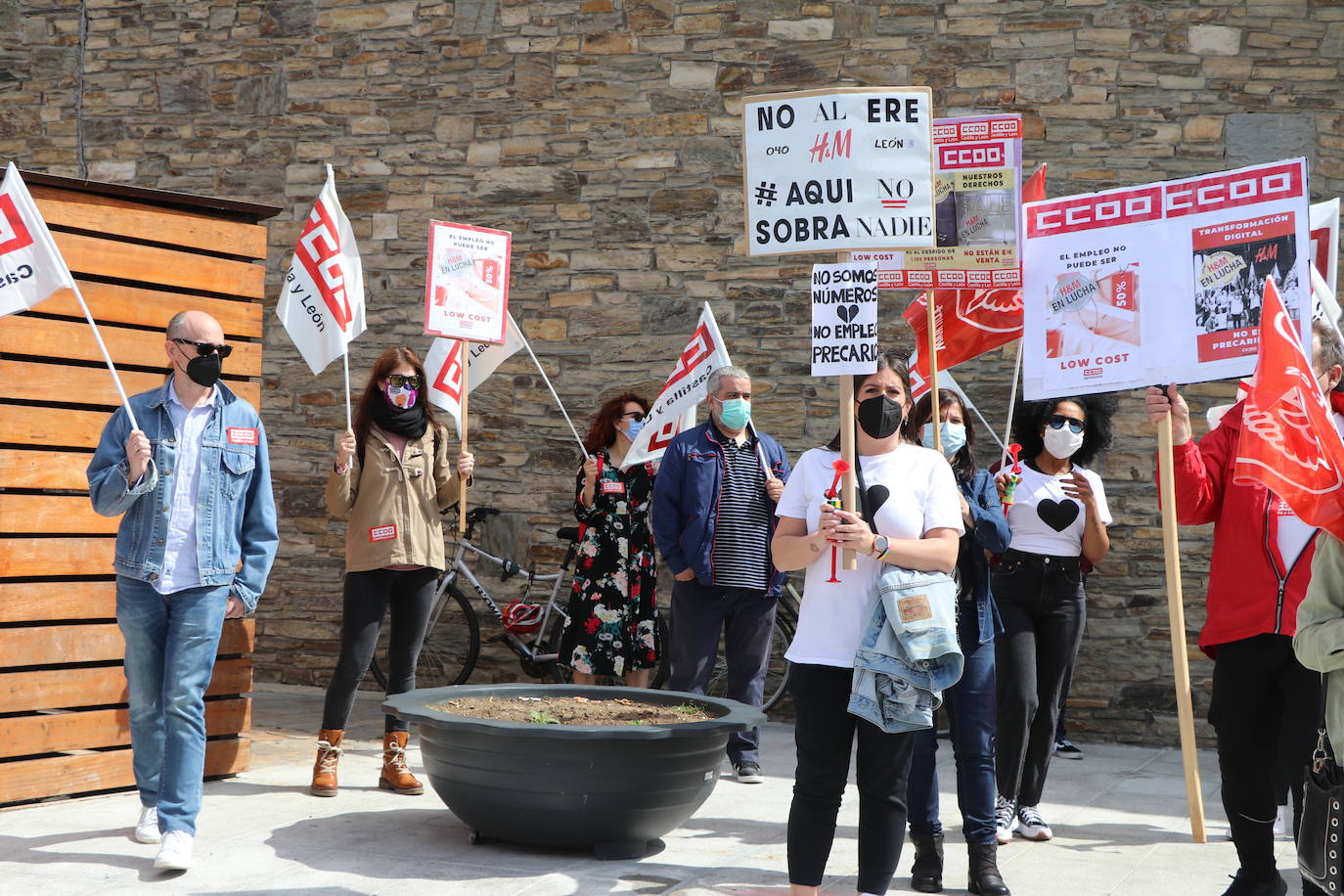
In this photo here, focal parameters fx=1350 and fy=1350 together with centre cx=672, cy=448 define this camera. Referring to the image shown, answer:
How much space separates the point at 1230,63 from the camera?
25.1 feet

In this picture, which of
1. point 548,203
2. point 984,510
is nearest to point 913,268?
point 984,510

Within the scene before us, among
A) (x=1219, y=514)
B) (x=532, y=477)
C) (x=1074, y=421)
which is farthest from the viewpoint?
(x=532, y=477)

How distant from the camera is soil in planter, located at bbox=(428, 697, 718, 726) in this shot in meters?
4.78

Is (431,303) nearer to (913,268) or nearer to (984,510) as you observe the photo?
(913,268)

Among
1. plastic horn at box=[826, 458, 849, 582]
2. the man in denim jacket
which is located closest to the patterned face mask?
the man in denim jacket

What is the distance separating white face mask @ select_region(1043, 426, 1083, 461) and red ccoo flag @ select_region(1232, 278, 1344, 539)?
2001mm

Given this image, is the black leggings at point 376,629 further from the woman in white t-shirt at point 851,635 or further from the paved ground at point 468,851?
the woman in white t-shirt at point 851,635

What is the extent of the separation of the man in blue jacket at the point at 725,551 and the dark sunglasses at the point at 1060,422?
1.33m

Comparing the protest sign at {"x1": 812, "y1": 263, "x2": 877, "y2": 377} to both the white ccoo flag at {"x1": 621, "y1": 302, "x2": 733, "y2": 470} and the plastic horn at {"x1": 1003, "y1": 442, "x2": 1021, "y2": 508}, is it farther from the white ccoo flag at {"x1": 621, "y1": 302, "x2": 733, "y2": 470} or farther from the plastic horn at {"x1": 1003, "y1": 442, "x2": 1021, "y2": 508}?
the white ccoo flag at {"x1": 621, "y1": 302, "x2": 733, "y2": 470}

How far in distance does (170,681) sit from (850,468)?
2398 millimetres

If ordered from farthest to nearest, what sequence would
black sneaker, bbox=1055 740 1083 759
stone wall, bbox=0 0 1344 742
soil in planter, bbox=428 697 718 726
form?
stone wall, bbox=0 0 1344 742 < black sneaker, bbox=1055 740 1083 759 < soil in planter, bbox=428 697 718 726

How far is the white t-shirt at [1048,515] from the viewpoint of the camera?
5.34 meters

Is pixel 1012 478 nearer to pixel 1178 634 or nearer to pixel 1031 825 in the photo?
pixel 1178 634

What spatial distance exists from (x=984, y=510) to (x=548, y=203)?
15.9 feet
